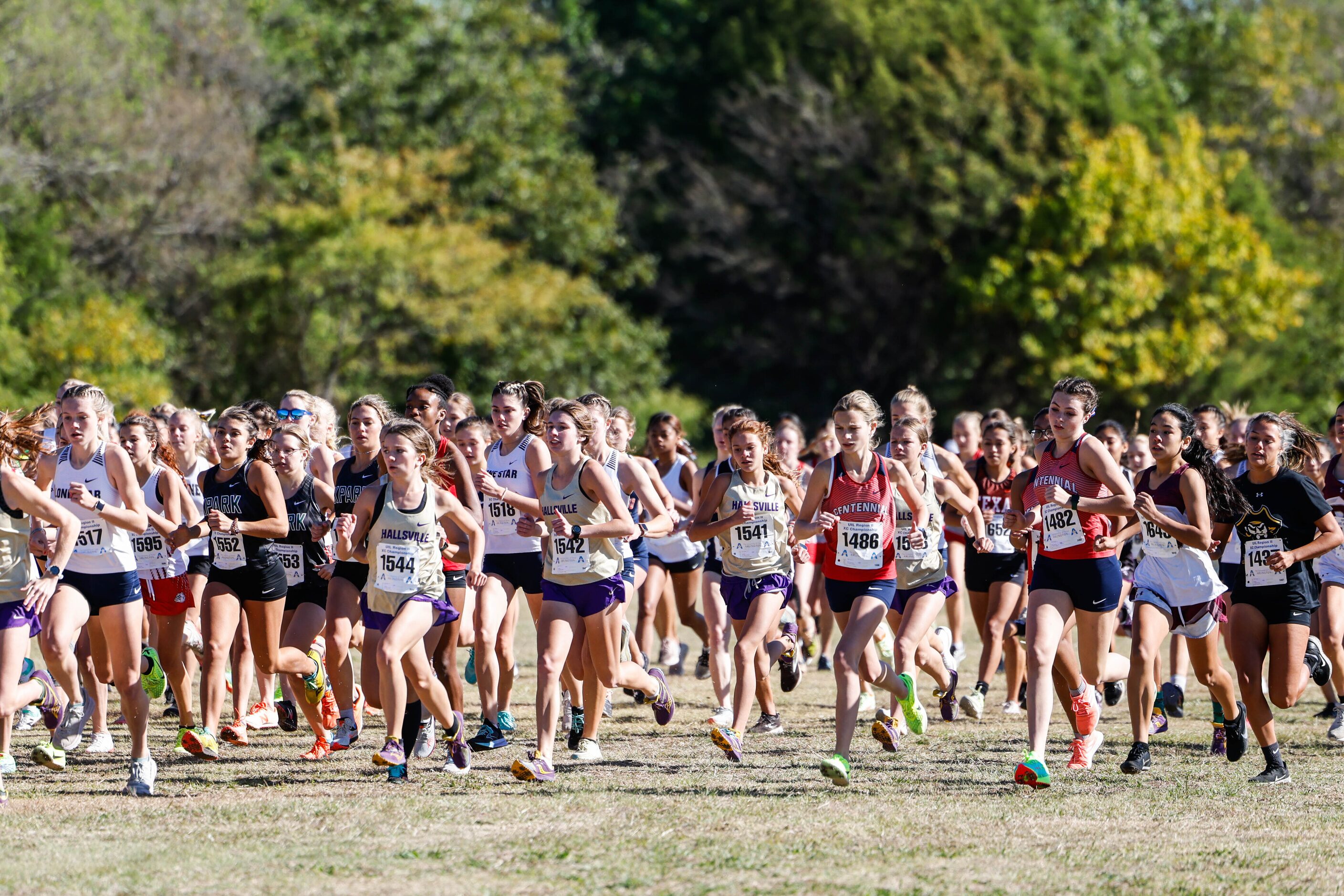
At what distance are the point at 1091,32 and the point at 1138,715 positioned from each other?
3275 cm

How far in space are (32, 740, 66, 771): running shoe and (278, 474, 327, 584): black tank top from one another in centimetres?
164

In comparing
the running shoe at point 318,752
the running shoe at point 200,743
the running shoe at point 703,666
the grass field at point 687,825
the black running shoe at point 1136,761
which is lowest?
the grass field at point 687,825

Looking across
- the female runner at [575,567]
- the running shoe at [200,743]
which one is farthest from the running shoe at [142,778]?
the female runner at [575,567]

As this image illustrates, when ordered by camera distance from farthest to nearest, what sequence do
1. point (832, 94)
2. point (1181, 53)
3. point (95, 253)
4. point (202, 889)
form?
point (1181, 53) < point (832, 94) < point (95, 253) < point (202, 889)

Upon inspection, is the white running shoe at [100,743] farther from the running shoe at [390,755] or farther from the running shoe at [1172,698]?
the running shoe at [1172,698]

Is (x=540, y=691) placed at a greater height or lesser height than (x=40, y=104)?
lesser

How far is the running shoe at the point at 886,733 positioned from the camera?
8852mm

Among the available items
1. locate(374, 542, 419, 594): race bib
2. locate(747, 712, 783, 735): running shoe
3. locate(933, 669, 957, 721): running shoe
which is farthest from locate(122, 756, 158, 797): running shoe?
locate(933, 669, 957, 721): running shoe

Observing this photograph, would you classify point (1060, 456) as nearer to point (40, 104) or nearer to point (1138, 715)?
point (1138, 715)

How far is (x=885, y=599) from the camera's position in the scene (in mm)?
8539

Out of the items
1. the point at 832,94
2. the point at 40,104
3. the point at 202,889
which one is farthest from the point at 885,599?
the point at 832,94

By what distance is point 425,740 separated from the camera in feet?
29.0

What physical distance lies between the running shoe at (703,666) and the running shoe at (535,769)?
4323 millimetres

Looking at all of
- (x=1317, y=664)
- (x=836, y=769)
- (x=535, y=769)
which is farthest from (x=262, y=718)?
(x=1317, y=664)
